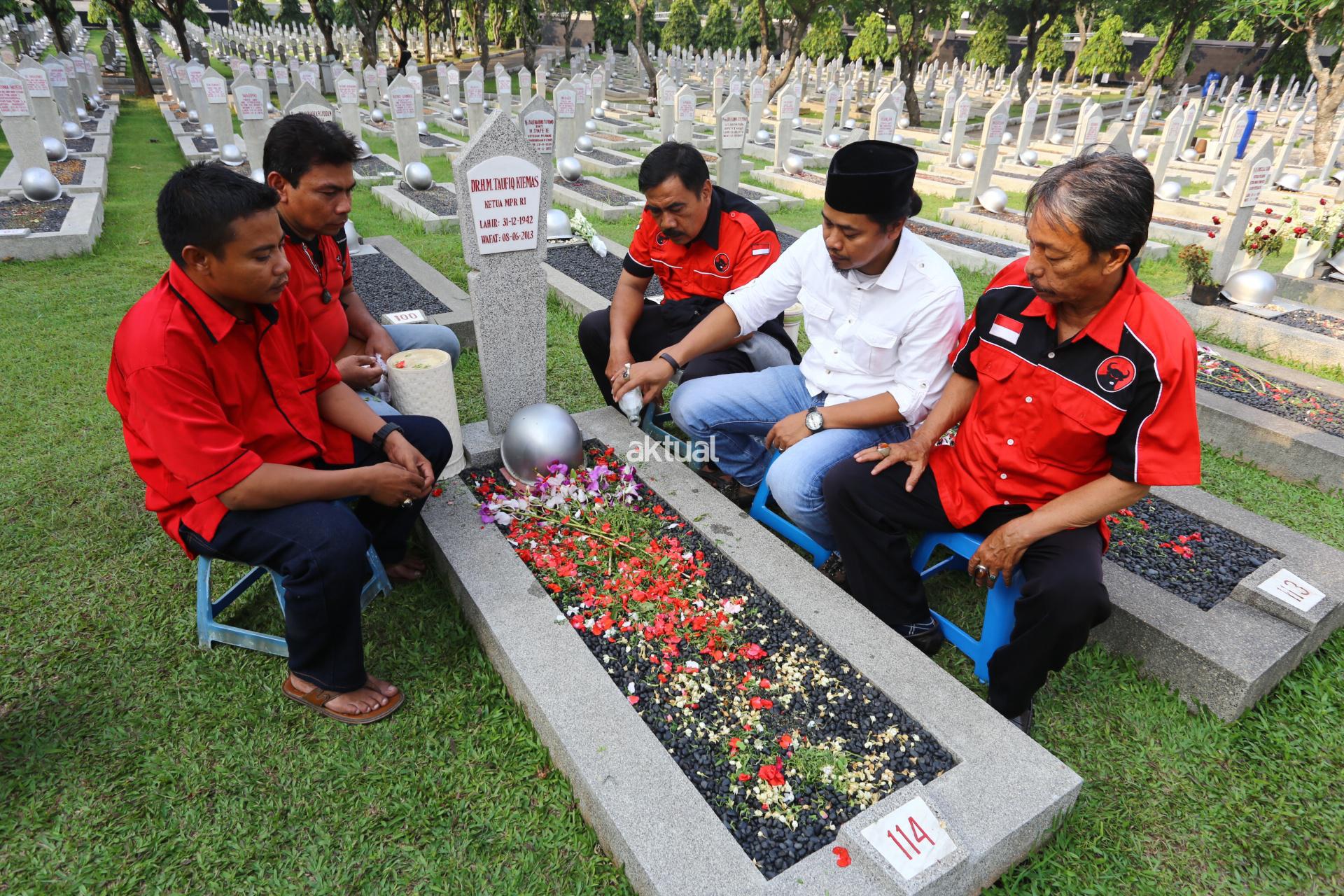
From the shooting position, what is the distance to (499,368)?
12.6ft

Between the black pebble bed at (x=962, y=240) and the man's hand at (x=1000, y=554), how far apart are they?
21.1 ft

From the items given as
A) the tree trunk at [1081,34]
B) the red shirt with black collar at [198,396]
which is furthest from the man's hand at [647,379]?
the tree trunk at [1081,34]

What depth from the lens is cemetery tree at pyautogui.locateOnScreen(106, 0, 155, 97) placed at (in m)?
18.1

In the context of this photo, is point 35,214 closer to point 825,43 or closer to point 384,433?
point 384,433

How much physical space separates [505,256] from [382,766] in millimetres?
2247

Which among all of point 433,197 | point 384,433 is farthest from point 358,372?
point 433,197

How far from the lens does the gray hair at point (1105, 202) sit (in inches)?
82.7

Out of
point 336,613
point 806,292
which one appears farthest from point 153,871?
point 806,292

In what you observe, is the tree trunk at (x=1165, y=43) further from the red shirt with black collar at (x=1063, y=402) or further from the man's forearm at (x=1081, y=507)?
the man's forearm at (x=1081, y=507)

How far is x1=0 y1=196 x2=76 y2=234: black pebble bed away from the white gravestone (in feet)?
20.8

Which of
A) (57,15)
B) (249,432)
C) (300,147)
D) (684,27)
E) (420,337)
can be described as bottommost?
(420,337)

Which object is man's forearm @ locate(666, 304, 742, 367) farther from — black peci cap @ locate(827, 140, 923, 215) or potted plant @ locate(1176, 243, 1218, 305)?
potted plant @ locate(1176, 243, 1218, 305)

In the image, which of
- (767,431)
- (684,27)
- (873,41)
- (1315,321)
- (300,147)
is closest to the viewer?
(300,147)

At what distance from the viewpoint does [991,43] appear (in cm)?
2984
